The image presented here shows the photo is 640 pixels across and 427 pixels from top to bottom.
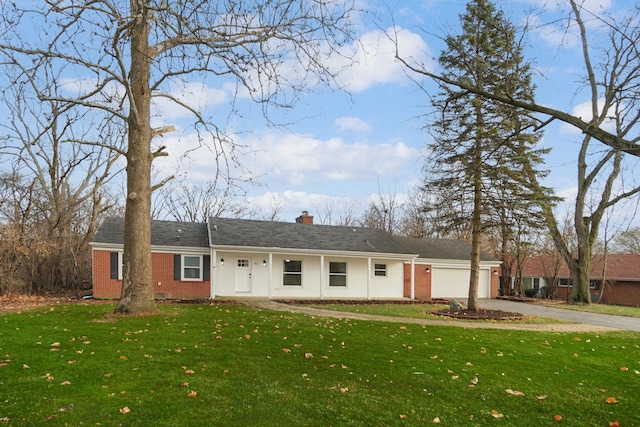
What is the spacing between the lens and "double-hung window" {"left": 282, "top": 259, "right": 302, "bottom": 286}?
23.0 meters

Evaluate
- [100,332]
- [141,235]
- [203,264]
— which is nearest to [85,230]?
[203,264]

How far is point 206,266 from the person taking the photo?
2134 centimetres

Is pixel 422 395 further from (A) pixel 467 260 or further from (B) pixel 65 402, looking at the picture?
(A) pixel 467 260

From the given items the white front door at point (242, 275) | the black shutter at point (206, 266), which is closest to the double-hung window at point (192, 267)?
the black shutter at point (206, 266)

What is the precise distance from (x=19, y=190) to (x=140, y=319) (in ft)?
46.7

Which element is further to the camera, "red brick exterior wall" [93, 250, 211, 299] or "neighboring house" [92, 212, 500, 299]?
"neighboring house" [92, 212, 500, 299]

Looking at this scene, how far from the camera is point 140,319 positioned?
36.4 ft

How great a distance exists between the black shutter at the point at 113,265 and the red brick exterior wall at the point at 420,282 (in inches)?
581

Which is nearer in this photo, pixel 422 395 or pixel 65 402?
pixel 65 402

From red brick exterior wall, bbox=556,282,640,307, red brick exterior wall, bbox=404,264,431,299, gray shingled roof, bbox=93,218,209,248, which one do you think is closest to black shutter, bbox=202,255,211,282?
gray shingled roof, bbox=93,218,209,248

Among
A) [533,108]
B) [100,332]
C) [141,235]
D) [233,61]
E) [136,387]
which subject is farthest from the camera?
[141,235]

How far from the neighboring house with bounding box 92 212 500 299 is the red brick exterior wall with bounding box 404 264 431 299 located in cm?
6

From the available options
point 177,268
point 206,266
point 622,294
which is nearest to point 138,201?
point 177,268

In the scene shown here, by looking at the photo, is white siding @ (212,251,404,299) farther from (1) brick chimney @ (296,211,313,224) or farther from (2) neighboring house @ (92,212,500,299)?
(1) brick chimney @ (296,211,313,224)
